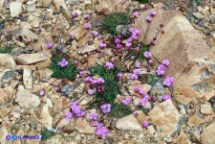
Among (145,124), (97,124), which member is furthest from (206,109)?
(97,124)

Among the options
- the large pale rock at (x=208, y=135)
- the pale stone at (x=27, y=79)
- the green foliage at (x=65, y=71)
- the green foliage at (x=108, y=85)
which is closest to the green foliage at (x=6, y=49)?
the pale stone at (x=27, y=79)

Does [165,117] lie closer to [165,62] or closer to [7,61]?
[165,62]

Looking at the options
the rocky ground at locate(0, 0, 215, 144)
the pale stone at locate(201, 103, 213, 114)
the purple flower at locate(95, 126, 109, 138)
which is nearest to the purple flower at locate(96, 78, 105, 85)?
the rocky ground at locate(0, 0, 215, 144)

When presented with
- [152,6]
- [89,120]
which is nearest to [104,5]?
[152,6]

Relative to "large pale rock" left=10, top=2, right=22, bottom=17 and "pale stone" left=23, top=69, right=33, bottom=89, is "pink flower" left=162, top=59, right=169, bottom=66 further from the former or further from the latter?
"large pale rock" left=10, top=2, right=22, bottom=17

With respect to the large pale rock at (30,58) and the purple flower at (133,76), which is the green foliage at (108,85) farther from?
the large pale rock at (30,58)

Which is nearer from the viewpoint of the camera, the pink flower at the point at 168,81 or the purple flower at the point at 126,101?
the purple flower at the point at 126,101
